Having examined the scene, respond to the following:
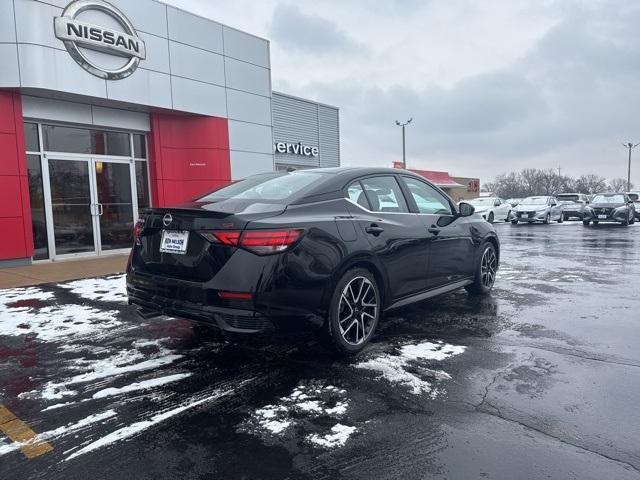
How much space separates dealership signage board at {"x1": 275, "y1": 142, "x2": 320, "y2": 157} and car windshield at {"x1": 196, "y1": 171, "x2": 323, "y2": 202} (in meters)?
15.5

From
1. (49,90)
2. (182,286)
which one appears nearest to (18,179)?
(49,90)

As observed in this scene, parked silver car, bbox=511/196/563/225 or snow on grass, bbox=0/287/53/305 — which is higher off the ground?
parked silver car, bbox=511/196/563/225

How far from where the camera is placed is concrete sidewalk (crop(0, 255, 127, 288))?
25.9 feet

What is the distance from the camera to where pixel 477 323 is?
508 cm

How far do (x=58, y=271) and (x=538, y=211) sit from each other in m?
22.9

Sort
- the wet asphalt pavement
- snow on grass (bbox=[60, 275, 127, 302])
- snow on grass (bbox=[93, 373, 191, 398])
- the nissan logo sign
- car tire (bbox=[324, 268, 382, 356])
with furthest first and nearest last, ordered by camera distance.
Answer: the nissan logo sign < snow on grass (bbox=[60, 275, 127, 302]) < car tire (bbox=[324, 268, 382, 356]) < snow on grass (bbox=[93, 373, 191, 398]) < the wet asphalt pavement

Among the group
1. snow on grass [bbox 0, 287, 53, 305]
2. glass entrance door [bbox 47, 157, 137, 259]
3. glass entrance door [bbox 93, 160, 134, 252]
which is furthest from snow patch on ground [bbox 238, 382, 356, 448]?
glass entrance door [bbox 93, 160, 134, 252]

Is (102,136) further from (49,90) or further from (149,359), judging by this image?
(149,359)

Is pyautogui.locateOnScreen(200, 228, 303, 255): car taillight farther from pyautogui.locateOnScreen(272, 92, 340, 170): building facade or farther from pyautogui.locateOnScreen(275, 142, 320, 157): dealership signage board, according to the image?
pyautogui.locateOnScreen(275, 142, 320, 157): dealership signage board

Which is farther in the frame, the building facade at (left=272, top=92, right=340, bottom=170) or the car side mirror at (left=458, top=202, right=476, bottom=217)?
the building facade at (left=272, top=92, right=340, bottom=170)

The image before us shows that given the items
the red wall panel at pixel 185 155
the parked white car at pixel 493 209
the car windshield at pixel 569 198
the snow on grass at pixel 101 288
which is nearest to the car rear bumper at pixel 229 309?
the snow on grass at pixel 101 288

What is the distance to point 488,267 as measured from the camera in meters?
6.47

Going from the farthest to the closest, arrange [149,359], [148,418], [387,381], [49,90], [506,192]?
[506,192]
[49,90]
[149,359]
[387,381]
[148,418]

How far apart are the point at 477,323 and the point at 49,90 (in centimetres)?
928
